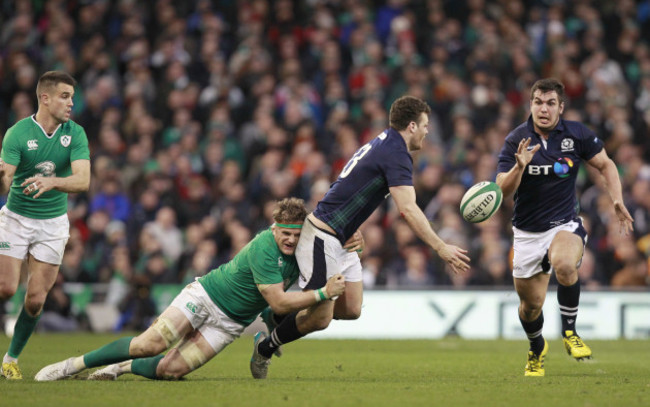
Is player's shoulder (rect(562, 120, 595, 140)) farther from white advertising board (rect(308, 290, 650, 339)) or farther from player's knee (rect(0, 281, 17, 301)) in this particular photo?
white advertising board (rect(308, 290, 650, 339))

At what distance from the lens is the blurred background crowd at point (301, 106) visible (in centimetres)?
1645

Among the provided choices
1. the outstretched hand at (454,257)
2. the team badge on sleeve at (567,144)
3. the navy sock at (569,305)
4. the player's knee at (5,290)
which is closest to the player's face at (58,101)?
the player's knee at (5,290)

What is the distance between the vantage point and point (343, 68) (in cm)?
2009

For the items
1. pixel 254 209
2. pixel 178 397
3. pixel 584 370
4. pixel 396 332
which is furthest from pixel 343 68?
pixel 178 397

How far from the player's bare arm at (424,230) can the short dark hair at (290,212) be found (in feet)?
2.58

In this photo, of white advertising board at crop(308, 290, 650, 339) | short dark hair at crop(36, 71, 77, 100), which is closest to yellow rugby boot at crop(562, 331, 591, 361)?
short dark hair at crop(36, 71, 77, 100)

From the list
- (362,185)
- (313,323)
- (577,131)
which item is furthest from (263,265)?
(577,131)

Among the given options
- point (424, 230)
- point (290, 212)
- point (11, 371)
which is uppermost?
point (290, 212)

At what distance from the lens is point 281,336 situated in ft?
28.5

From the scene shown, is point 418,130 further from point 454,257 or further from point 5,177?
point 5,177

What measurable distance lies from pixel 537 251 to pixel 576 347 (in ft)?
3.14

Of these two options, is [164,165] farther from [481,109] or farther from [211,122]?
[481,109]

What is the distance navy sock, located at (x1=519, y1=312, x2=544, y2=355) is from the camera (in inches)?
367

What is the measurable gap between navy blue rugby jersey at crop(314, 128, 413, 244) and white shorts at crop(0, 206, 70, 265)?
7.92 feet
